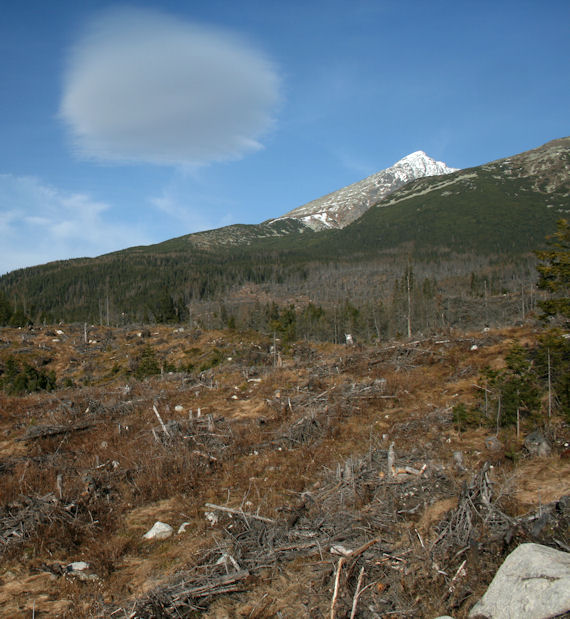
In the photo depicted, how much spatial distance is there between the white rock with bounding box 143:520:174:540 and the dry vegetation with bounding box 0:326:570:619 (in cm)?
15

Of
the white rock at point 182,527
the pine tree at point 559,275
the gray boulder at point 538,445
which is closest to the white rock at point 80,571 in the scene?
the white rock at point 182,527

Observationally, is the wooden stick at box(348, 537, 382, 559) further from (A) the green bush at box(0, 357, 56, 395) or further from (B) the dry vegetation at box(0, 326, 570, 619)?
(A) the green bush at box(0, 357, 56, 395)

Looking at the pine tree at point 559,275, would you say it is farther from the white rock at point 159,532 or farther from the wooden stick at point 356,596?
the white rock at point 159,532

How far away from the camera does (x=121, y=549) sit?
634cm

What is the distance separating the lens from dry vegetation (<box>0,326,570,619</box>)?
4.92m

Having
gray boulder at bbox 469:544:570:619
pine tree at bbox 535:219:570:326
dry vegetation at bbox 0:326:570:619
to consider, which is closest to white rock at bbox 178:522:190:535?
dry vegetation at bbox 0:326:570:619

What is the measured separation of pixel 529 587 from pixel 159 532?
5477mm

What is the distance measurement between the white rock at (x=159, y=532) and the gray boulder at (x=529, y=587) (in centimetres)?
479

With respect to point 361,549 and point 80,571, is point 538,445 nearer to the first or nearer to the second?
point 361,549

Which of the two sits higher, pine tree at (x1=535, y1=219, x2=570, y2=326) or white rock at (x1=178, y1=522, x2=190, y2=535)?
pine tree at (x1=535, y1=219, x2=570, y2=326)

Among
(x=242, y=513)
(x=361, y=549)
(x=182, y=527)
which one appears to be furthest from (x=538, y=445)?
(x=182, y=527)

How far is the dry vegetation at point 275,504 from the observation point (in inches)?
194

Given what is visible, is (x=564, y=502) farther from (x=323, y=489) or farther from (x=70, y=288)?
(x=70, y=288)

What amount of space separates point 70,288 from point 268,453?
18294 cm
